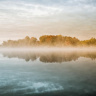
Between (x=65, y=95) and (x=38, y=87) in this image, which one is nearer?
(x=65, y=95)

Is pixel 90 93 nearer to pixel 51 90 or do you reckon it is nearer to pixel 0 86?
pixel 51 90

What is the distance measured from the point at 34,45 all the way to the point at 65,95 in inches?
7272

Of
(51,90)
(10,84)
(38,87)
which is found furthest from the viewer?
(10,84)

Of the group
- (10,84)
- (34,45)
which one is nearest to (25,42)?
(34,45)

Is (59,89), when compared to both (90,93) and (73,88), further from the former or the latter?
(90,93)

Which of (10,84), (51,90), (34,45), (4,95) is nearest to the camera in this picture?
(4,95)

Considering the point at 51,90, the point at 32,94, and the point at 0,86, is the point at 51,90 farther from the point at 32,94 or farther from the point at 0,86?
the point at 0,86

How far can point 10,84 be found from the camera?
45.8 ft

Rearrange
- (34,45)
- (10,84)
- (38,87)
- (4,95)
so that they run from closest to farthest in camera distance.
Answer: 1. (4,95)
2. (38,87)
3. (10,84)
4. (34,45)

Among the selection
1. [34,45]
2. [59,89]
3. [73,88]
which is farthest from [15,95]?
[34,45]

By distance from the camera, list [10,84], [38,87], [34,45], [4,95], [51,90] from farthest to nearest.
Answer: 1. [34,45]
2. [10,84]
3. [38,87]
4. [51,90]
5. [4,95]

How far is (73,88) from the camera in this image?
1291 centimetres

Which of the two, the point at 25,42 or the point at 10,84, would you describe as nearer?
the point at 10,84

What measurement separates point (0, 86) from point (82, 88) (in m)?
7.23
